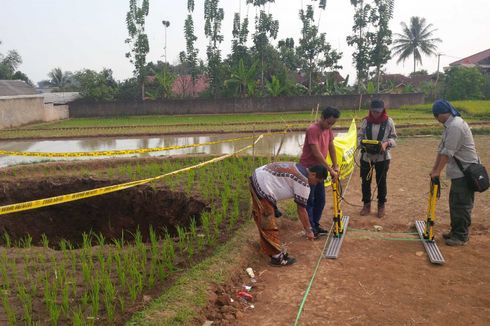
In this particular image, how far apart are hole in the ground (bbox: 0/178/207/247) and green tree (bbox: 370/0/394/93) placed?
89.1 feet

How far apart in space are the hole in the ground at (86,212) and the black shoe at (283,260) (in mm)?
2826

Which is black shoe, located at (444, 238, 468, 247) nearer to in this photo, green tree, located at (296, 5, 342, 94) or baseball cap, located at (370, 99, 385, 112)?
baseball cap, located at (370, 99, 385, 112)

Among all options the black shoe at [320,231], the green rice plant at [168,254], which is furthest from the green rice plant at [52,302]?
the black shoe at [320,231]

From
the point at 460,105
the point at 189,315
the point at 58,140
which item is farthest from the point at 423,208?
the point at 460,105

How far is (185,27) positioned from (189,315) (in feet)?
106

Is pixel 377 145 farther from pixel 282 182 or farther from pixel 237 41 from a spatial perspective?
pixel 237 41

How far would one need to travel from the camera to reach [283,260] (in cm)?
453

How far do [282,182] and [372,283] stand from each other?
130cm

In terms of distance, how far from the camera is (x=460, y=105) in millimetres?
A: 23531

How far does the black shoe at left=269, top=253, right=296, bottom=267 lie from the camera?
4520 millimetres

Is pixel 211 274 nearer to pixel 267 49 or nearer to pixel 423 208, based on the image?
pixel 423 208

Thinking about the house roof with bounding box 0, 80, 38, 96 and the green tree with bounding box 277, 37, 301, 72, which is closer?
the house roof with bounding box 0, 80, 38, 96

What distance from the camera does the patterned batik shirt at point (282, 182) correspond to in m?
4.27

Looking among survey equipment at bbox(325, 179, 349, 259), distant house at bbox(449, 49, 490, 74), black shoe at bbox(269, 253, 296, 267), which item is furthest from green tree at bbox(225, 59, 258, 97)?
black shoe at bbox(269, 253, 296, 267)
